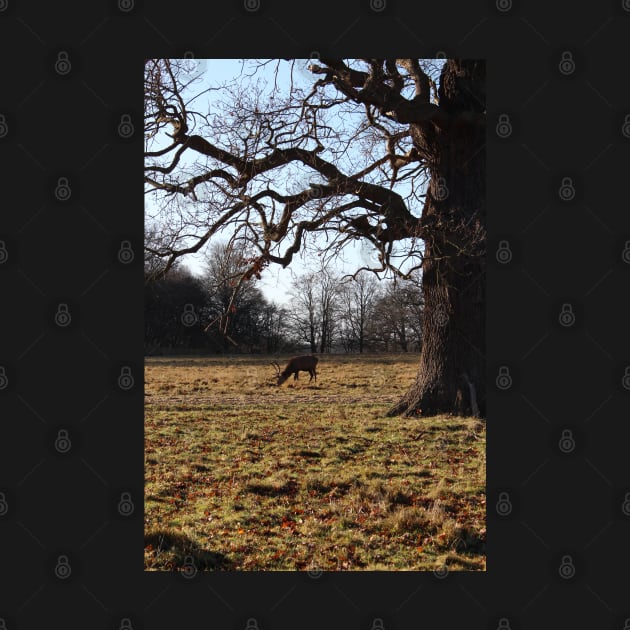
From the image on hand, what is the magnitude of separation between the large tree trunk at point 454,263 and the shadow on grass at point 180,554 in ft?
18.7

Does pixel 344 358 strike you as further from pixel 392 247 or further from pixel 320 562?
pixel 320 562

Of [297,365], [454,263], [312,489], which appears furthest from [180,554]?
[297,365]

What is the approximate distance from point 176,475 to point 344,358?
17.1 metres

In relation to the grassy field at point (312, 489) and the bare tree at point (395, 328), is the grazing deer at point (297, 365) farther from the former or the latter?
A: the grassy field at point (312, 489)

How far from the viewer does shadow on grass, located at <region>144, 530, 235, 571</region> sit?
13.6 ft

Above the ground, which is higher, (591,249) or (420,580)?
(591,249)

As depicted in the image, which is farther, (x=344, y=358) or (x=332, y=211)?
(x=344, y=358)

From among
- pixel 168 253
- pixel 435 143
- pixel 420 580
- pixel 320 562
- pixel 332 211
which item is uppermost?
pixel 435 143

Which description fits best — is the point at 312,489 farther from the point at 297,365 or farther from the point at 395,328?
the point at 395,328

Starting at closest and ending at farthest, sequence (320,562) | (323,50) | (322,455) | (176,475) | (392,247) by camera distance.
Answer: (323,50)
(320,562)
(176,475)
(322,455)
(392,247)

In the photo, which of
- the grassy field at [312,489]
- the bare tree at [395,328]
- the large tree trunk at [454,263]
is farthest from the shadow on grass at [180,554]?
the bare tree at [395,328]

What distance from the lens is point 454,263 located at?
29.8ft

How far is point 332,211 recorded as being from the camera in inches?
312

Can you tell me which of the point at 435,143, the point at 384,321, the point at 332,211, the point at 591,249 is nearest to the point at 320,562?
the point at 591,249
